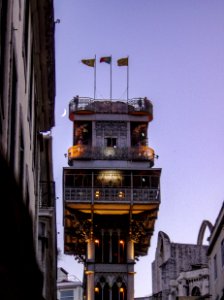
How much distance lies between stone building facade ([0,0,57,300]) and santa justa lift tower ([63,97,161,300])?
149 feet

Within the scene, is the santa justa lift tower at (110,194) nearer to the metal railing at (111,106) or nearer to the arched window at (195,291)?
the metal railing at (111,106)

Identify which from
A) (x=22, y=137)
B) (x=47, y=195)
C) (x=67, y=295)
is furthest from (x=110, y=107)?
(x=22, y=137)

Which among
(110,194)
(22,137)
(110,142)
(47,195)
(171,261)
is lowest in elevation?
(171,261)

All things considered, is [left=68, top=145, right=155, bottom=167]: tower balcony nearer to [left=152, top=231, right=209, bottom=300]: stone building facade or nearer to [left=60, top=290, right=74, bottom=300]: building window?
[left=152, top=231, right=209, bottom=300]: stone building facade

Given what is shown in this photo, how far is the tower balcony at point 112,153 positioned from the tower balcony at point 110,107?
4.69m

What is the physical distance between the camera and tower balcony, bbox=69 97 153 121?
93.3 meters

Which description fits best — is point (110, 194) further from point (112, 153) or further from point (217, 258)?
point (217, 258)

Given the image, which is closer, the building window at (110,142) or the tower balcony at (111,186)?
the tower balcony at (111,186)

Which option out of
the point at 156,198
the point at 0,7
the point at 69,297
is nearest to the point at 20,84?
the point at 0,7

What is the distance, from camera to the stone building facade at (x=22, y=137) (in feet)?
10.5

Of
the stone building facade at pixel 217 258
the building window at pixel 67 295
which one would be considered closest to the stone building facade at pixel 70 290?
the building window at pixel 67 295

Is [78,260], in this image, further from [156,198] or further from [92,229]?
[156,198]

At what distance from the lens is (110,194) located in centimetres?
8775

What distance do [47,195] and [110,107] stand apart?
178 ft
